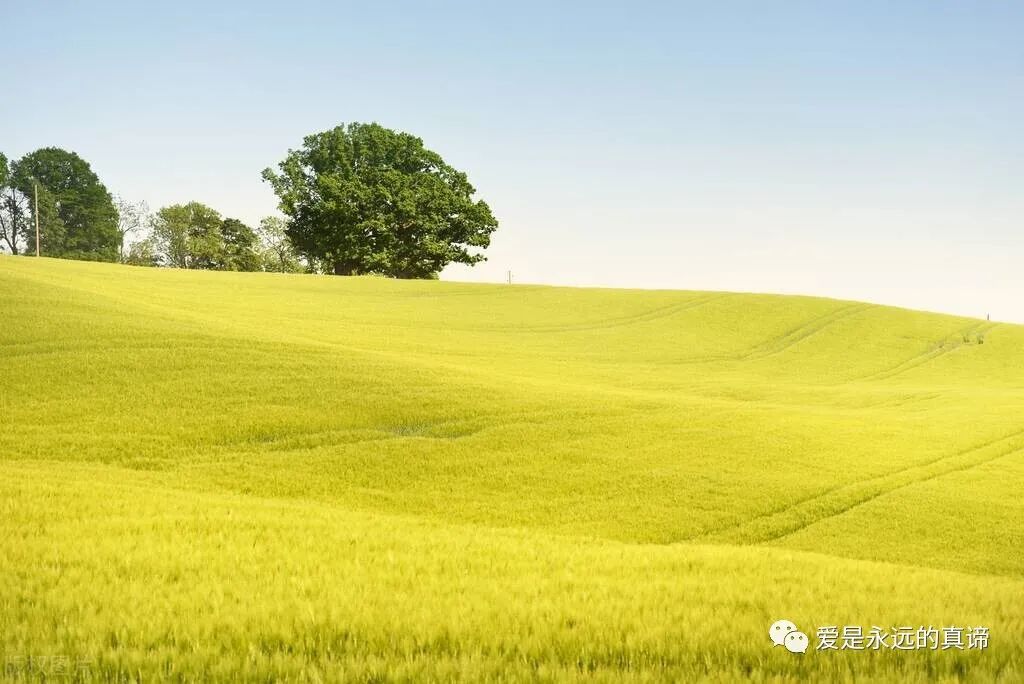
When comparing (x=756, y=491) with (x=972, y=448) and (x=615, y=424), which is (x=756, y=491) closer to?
(x=615, y=424)

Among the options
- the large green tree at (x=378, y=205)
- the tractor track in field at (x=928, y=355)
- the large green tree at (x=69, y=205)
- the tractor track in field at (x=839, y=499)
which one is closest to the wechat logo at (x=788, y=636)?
the tractor track in field at (x=839, y=499)

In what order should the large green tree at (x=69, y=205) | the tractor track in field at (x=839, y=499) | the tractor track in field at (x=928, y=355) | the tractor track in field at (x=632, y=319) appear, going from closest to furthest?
the tractor track in field at (x=839, y=499)
the tractor track in field at (x=928, y=355)
the tractor track in field at (x=632, y=319)
the large green tree at (x=69, y=205)

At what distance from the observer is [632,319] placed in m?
39.2

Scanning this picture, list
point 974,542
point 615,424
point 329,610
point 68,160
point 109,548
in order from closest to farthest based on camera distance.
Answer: point 329,610 < point 109,548 < point 974,542 < point 615,424 < point 68,160

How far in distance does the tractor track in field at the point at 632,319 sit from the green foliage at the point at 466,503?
3246mm

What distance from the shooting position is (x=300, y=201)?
65938 mm

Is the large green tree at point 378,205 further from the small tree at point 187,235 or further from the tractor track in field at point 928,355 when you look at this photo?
the tractor track in field at point 928,355

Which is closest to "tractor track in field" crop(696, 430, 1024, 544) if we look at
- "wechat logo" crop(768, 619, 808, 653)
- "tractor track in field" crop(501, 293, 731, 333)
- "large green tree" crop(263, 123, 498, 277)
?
"wechat logo" crop(768, 619, 808, 653)

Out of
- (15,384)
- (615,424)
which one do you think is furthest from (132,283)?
(615,424)

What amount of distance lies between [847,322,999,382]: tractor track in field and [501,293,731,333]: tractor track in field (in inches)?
415

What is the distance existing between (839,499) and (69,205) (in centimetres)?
8558

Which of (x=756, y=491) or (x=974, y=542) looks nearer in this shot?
(x=974, y=542)

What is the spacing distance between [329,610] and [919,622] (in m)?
3.26

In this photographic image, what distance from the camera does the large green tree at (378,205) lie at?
62.7 meters
